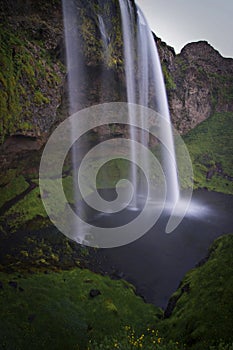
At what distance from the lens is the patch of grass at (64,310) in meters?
13.2

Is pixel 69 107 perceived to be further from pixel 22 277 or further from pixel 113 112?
pixel 22 277

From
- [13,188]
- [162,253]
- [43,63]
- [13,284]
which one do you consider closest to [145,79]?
[43,63]

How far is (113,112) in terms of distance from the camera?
5884 cm

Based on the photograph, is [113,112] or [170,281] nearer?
[170,281]

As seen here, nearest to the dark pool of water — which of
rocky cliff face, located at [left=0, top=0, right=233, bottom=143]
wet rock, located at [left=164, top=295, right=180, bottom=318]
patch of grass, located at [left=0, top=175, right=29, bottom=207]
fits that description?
wet rock, located at [left=164, top=295, right=180, bottom=318]

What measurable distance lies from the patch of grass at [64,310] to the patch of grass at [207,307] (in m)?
2.72

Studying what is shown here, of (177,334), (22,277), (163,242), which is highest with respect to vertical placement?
(163,242)

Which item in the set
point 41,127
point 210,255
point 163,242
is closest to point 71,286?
point 210,255

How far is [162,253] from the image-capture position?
1099 inches

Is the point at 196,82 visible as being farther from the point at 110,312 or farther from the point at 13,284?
the point at 13,284

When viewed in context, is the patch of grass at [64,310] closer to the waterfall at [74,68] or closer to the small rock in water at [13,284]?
the small rock in water at [13,284]

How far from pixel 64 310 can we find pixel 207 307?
30.3 feet

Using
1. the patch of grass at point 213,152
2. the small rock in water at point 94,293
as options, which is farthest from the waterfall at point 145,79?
the small rock in water at point 94,293

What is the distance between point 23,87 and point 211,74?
294 ft
